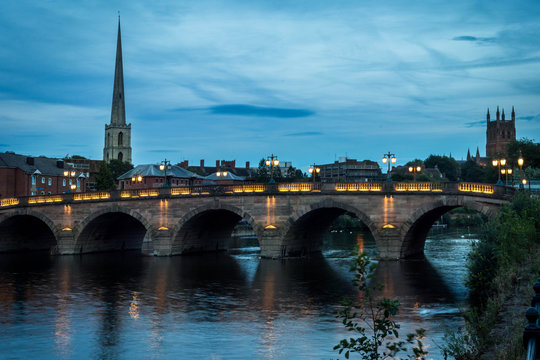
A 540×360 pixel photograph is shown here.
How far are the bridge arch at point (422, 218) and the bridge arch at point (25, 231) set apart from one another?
37.0m

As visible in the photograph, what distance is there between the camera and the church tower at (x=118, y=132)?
508 feet

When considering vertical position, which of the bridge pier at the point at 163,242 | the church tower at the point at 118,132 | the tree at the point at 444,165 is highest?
the church tower at the point at 118,132

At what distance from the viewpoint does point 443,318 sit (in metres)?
26.5

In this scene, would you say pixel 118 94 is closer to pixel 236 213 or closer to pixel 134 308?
pixel 236 213

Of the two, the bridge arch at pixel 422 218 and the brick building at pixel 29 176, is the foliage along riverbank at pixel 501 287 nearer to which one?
the bridge arch at pixel 422 218

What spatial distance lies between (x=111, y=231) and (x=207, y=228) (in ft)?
40.8

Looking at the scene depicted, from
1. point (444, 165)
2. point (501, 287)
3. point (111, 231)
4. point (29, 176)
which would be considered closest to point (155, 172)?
point (29, 176)

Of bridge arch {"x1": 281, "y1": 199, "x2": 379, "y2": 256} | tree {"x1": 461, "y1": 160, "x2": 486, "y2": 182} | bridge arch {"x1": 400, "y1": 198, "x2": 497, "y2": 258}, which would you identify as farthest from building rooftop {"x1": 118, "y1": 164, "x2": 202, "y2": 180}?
tree {"x1": 461, "y1": 160, "x2": 486, "y2": 182}

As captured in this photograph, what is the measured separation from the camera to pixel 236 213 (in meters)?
53.4

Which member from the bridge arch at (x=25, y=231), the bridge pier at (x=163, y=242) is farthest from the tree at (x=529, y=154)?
the bridge arch at (x=25, y=231)

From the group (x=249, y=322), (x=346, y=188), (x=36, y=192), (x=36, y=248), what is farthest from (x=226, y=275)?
(x=36, y=192)

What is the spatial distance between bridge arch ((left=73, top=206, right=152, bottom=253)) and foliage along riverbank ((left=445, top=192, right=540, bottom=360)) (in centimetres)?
3544

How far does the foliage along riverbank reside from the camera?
14.8 m

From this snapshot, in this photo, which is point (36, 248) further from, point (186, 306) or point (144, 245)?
point (186, 306)
